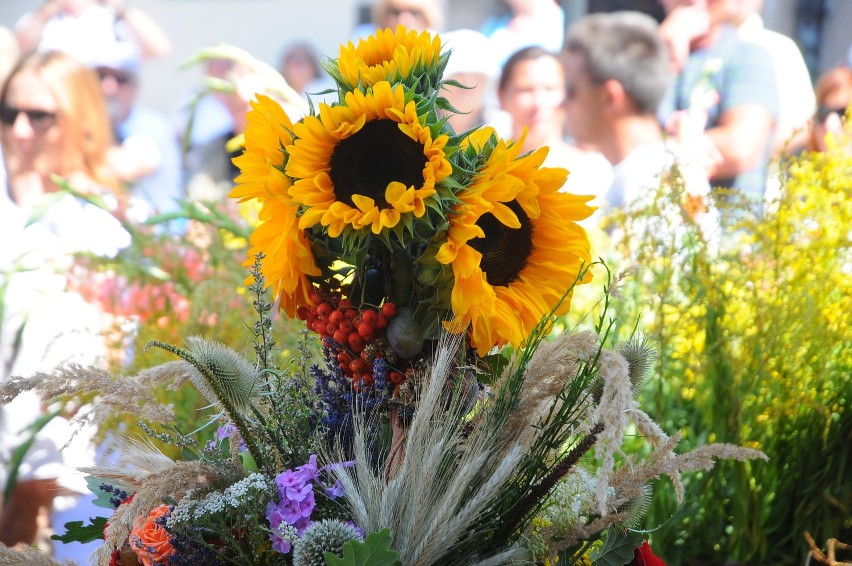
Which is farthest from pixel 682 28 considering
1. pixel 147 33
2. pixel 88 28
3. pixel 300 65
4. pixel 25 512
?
pixel 25 512

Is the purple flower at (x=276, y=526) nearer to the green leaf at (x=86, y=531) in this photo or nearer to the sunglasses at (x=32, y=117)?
the green leaf at (x=86, y=531)

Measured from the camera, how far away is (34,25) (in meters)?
2.62

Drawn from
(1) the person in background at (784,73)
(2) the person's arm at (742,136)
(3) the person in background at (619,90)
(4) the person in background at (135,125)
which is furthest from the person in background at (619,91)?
(4) the person in background at (135,125)

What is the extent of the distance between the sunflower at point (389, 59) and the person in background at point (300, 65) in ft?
6.38

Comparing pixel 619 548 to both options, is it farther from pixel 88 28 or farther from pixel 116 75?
pixel 88 28

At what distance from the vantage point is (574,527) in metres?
0.63

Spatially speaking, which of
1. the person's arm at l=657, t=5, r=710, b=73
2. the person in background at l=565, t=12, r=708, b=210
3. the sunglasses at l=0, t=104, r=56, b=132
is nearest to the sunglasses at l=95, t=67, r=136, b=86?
the sunglasses at l=0, t=104, r=56, b=132

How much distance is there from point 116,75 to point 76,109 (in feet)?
0.58

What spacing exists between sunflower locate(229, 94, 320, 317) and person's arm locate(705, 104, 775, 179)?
1.95 meters

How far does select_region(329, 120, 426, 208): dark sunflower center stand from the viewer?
0.62 metres

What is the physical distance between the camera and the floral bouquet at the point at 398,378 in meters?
0.58

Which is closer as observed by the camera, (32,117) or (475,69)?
(475,69)

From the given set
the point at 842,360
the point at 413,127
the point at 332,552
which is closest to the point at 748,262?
the point at 842,360

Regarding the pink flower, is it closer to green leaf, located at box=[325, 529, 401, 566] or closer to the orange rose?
green leaf, located at box=[325, 529, 401, 566]
